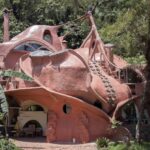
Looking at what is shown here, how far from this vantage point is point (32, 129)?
24188 millimetres

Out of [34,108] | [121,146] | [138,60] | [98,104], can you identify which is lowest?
[121,146]

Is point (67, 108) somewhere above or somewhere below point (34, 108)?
above

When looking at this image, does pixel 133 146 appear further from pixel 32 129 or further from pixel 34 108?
pixel 34 108

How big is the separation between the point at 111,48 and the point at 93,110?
406 cm

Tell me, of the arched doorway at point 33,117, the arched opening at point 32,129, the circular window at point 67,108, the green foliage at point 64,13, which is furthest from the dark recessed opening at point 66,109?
the green foliage at point 64,13

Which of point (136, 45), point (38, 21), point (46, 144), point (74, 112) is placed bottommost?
point (46, 144)

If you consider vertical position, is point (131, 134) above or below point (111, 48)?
below

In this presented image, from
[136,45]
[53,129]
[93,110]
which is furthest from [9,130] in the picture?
[136,45]

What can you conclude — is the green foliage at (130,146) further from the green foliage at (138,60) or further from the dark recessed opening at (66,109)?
the green foliage at (138,60)

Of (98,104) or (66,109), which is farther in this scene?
(98,104)

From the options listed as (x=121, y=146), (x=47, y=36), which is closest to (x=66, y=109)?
(x=121, y=146)

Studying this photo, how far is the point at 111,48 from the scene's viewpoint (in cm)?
2369

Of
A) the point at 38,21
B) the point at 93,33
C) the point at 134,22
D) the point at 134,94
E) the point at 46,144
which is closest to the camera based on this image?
the point at 134,22

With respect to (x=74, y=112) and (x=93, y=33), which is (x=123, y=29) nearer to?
(x=74, y=112)
